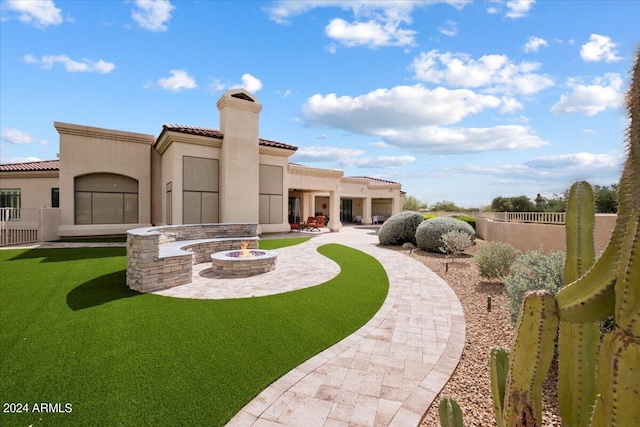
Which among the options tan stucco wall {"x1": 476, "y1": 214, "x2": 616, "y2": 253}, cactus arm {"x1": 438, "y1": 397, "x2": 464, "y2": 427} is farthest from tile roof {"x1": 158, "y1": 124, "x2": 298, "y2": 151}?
cactus arm {"x1": 438, "y1": 397, "x2": 464, "y2": 427}

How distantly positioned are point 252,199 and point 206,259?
6224mm

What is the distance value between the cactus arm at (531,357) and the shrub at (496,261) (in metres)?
7.37

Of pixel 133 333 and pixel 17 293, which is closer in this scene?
pixel 133 333

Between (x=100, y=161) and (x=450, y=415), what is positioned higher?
(x=100, y=161)

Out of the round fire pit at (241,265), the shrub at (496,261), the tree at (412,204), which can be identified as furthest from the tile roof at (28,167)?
the tree at (412,204)

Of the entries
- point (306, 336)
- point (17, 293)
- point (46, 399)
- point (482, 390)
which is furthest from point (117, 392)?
point (17, 293)

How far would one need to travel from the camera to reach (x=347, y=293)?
24.2 ft

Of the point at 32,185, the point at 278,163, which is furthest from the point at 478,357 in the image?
the point at 32,185

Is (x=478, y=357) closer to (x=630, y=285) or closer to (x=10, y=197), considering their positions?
(x=630, y=285)

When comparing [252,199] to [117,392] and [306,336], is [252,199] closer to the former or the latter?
[306,336]

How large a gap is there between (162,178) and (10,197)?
1040 cm

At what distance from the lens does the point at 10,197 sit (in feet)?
62.0

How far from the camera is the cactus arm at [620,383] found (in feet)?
4.60

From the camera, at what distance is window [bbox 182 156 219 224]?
613 inches
